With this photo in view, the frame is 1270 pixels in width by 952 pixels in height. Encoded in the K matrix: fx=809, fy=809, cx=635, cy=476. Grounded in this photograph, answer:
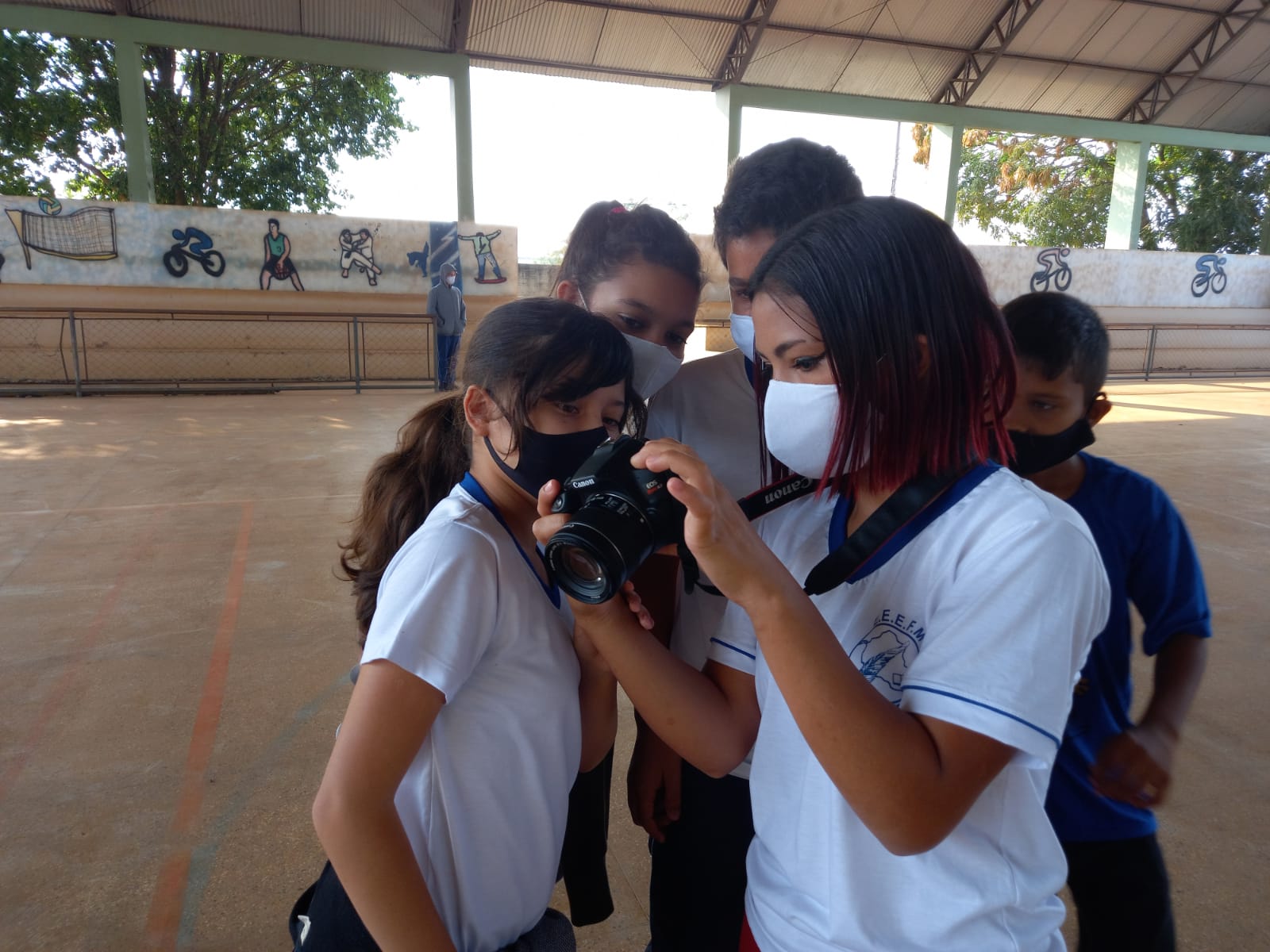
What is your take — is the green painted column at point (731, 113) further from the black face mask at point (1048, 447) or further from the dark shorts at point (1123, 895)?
the dark shorts at point (1123, 895)

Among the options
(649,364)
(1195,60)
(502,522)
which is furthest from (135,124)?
(1195,60)

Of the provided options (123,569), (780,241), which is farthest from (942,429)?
(123,569)

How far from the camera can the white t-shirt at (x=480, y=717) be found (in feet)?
2.80

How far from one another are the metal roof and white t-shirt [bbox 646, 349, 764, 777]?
38.0 ft

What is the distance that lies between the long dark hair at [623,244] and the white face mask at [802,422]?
0.54 metres

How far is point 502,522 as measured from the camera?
3.33 feet

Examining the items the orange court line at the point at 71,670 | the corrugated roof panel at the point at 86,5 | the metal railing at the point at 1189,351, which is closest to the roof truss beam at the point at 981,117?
the metal railing at the point at 1189,351

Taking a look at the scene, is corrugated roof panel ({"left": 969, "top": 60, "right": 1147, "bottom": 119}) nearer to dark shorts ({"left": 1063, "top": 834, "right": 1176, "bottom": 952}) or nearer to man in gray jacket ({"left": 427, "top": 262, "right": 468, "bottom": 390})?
man in gray jacket ({"left": 427, "top": 262, "right": 468, "bottom": 390})

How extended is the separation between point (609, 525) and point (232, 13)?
12.4 meters

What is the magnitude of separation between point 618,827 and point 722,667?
4.31 ft

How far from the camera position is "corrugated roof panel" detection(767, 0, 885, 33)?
39.1 feet

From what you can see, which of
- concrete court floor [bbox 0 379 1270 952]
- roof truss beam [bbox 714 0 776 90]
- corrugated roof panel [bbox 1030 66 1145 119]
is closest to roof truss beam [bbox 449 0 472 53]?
roof truss beam [bbox 714 0 776 90]

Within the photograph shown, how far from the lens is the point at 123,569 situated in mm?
3656

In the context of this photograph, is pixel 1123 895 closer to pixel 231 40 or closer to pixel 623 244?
pixel 623 244
